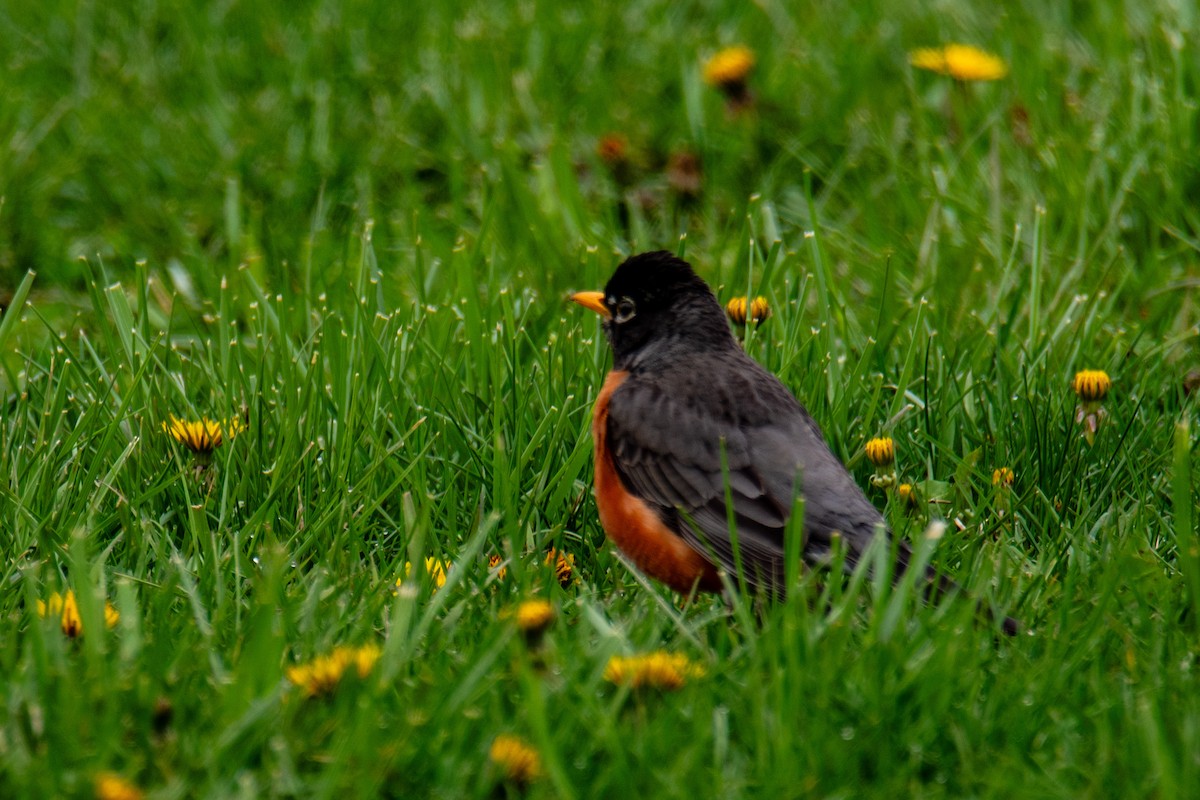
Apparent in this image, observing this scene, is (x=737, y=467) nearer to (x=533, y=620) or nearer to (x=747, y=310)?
(x=747, y=310)

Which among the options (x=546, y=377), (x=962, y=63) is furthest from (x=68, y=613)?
(x=962, y=63)

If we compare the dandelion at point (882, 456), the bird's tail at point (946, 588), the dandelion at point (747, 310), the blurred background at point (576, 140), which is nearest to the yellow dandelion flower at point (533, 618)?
the bird's tail at point (946, 588)

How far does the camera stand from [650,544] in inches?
143

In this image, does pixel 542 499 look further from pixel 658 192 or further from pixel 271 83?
pixel 271 83

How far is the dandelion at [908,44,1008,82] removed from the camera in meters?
6.07

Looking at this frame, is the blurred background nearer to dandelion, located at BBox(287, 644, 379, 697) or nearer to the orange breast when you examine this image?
the orange breast

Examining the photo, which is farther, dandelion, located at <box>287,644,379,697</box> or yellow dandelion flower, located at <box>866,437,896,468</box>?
yellow dandelion flower, located at <box>866,437,896,468</box>

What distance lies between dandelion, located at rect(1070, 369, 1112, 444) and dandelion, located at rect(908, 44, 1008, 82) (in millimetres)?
2197

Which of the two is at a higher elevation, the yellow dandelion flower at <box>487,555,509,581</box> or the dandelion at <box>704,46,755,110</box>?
the dandelion at <box>704,46,755,110</box>

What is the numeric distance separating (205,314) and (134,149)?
1360 millimetres

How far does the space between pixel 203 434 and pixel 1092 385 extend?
223 cm

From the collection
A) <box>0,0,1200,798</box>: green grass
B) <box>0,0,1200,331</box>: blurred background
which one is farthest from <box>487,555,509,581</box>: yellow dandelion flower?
<box>0,0,1200,331</box>: blurred background

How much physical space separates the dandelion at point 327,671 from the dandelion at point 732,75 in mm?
3964

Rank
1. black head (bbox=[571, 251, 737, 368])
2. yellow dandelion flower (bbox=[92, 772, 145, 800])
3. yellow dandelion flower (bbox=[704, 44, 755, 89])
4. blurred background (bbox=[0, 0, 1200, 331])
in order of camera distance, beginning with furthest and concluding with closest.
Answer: yellow dandelion flower (bbox=[704, 44, 755, 89]) → blurred background (bbox=[0, 0, 1200, 331]) → black head (bbox=[571, 251, 737, 368]) → yellow dandelion flower (bbox=[92, 772, 145, 800])
